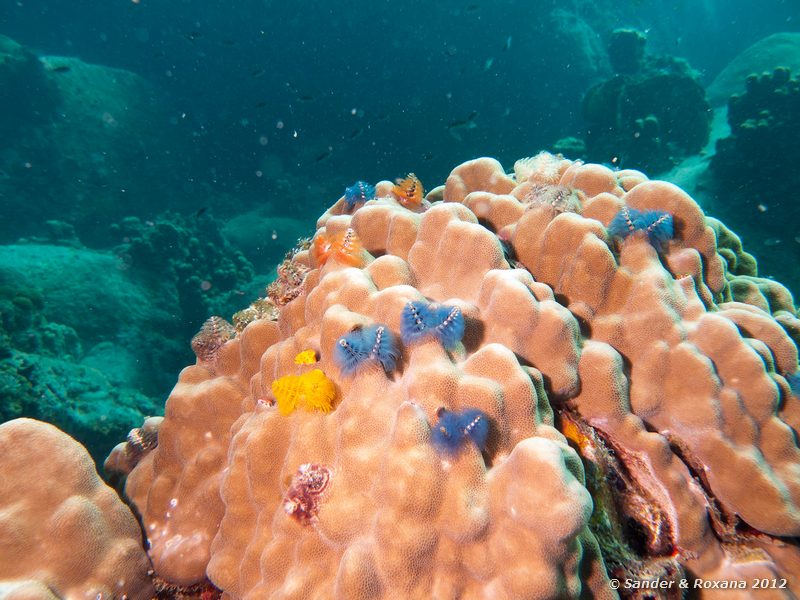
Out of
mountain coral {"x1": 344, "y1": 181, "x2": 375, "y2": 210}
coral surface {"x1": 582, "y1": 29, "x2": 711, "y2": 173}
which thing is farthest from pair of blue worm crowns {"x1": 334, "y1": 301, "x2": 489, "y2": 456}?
coral surface {"x1": 582, "y1": 29, "x2": 711, "y2": 173}

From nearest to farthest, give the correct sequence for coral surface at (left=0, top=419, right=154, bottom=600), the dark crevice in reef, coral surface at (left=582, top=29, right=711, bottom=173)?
the dark crevice in reef → coral surface at (left=0, top=419, right=154, bottom=600) → coral surface at (left=582, top=29, right=711, bottom=173)

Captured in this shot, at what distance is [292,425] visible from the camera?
2680 millimetres

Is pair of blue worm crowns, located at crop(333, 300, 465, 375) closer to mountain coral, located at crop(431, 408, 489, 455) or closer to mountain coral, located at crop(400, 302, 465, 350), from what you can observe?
mountain coral, located at crop(400, 302, 465, 350)

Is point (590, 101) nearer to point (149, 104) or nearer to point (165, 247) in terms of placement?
point (165, 247)

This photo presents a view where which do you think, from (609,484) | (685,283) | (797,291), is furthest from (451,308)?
(797,291)

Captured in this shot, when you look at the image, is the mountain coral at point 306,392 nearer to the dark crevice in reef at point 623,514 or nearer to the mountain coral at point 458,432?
the mountain coral at point 458,432

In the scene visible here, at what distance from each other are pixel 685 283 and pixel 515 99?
30.4 meters

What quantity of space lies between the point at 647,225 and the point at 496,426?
2.21 meters

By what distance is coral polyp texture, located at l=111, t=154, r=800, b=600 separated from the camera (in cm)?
210

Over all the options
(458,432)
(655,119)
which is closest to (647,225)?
(458,432)

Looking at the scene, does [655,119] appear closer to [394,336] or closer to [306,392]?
[394,336]

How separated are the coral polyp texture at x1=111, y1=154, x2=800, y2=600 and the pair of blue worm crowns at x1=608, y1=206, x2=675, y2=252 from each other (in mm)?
23

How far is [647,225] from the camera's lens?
10.9 ft

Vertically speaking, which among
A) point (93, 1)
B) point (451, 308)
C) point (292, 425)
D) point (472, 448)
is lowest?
point (292, 425)
